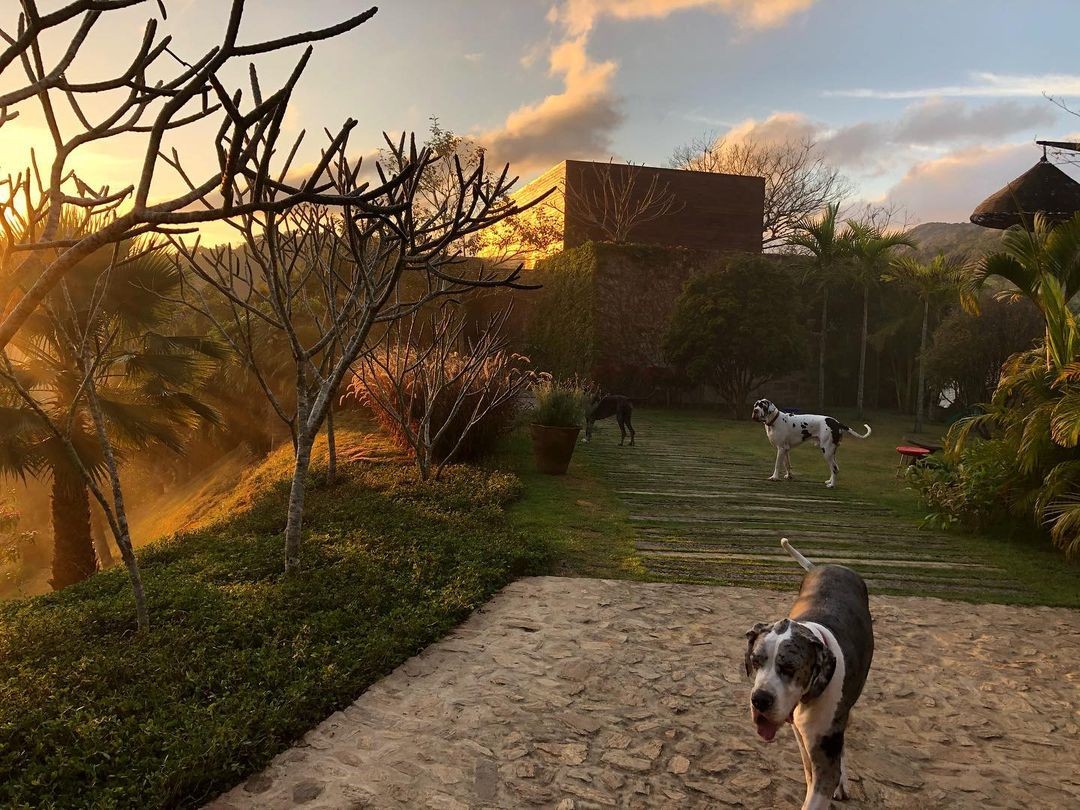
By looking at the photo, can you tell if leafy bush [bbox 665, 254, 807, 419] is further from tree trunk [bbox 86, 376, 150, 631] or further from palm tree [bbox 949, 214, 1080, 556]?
tree trunk [bbox 86, 376, 150, 631]

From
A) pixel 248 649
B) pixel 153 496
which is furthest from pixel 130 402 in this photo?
pixel 153 496

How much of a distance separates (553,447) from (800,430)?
3.92 m

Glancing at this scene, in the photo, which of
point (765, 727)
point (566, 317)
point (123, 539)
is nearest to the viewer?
point (765, 727)

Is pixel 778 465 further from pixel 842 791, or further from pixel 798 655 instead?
pixel 798 655

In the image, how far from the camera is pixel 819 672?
2.65 m

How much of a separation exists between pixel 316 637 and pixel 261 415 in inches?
573

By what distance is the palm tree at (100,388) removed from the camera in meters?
8.09

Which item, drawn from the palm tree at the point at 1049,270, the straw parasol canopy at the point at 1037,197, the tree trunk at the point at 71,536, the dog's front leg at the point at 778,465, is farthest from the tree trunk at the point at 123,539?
the straw parasol canopy at the point at 1037,197

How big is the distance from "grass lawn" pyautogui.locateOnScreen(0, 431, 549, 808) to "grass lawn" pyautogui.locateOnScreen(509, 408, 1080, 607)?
102cm

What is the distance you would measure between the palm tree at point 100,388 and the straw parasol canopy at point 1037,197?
736 inches

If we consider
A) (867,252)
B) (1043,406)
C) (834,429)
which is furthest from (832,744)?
(867,252)

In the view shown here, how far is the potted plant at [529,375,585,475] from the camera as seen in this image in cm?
1074

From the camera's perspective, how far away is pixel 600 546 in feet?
23.8

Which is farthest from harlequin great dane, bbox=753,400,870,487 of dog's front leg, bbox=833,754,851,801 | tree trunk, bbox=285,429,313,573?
dog's front leg, bbox=833,754,851,801
